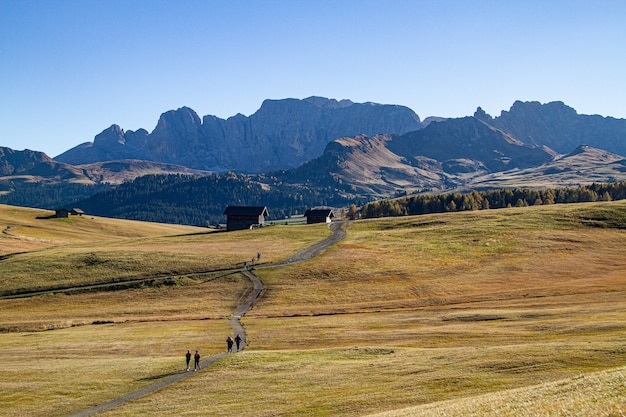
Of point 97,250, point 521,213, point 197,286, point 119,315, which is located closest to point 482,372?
point 119,315

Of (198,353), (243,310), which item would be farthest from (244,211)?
(198,353)

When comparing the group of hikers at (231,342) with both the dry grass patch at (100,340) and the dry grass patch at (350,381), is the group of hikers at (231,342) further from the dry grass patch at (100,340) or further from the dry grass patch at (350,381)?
the dry grass patch at (350,381)

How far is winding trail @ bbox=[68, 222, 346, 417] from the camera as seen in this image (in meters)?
47.3

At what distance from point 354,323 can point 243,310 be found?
2255 centimetres

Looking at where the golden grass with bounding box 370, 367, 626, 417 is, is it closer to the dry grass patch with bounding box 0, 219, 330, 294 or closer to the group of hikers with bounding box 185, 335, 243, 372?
the group of hikers with bounding box 185, 335, 243, 372

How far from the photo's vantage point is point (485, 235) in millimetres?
144750

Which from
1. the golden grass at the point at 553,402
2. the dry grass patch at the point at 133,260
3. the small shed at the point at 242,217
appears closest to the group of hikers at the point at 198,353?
the golden grass at the point at 553,402

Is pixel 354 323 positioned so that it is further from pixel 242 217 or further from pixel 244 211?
pixel 244 211

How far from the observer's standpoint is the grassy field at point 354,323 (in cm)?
4347

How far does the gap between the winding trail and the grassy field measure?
1229 mm

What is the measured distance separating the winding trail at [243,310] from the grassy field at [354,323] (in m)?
1.23

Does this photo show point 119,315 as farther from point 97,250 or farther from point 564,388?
point 564,388

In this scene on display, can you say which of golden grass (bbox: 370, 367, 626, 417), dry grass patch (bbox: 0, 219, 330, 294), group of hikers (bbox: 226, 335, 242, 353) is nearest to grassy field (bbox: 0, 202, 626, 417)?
golden grass (bbox: 370, 367, 626, 417)

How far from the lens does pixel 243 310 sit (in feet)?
311
